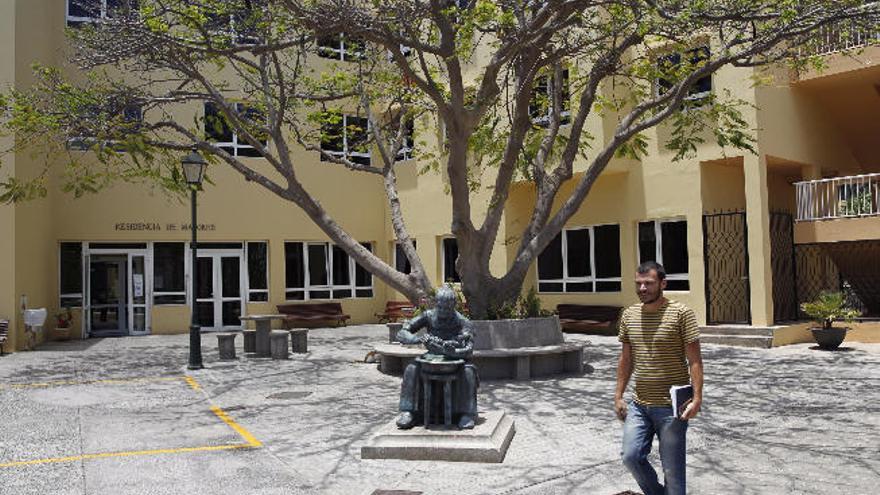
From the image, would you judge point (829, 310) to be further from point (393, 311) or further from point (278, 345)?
point (393, 311)

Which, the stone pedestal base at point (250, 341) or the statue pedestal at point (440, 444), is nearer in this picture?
the statue pedestal at point (440, 444)

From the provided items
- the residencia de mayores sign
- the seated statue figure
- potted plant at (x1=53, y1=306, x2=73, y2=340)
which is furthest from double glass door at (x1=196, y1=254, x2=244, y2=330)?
the seated statue figure

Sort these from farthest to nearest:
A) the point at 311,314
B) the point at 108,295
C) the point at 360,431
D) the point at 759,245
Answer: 1. the point at 311,314
2. the point at 108,295
3. the point at 759,245
4. the point at 360,431

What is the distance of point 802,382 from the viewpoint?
10.6 metres

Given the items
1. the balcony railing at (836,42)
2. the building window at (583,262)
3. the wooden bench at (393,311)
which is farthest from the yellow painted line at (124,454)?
the wooden bench at (393,311)

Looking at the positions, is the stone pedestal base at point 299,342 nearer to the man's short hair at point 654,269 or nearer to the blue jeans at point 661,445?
the blue jeans at point 661,445

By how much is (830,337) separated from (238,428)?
11.4m

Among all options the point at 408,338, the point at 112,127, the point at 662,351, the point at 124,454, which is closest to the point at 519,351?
the point at 408,338

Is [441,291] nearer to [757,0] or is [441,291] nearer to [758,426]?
[758,426]

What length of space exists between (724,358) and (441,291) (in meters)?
8.18

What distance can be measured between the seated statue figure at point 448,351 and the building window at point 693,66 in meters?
8.39

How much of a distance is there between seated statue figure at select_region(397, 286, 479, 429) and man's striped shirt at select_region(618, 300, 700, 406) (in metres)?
2.67

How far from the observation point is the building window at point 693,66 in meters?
14.2

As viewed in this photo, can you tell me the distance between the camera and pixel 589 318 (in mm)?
18703
